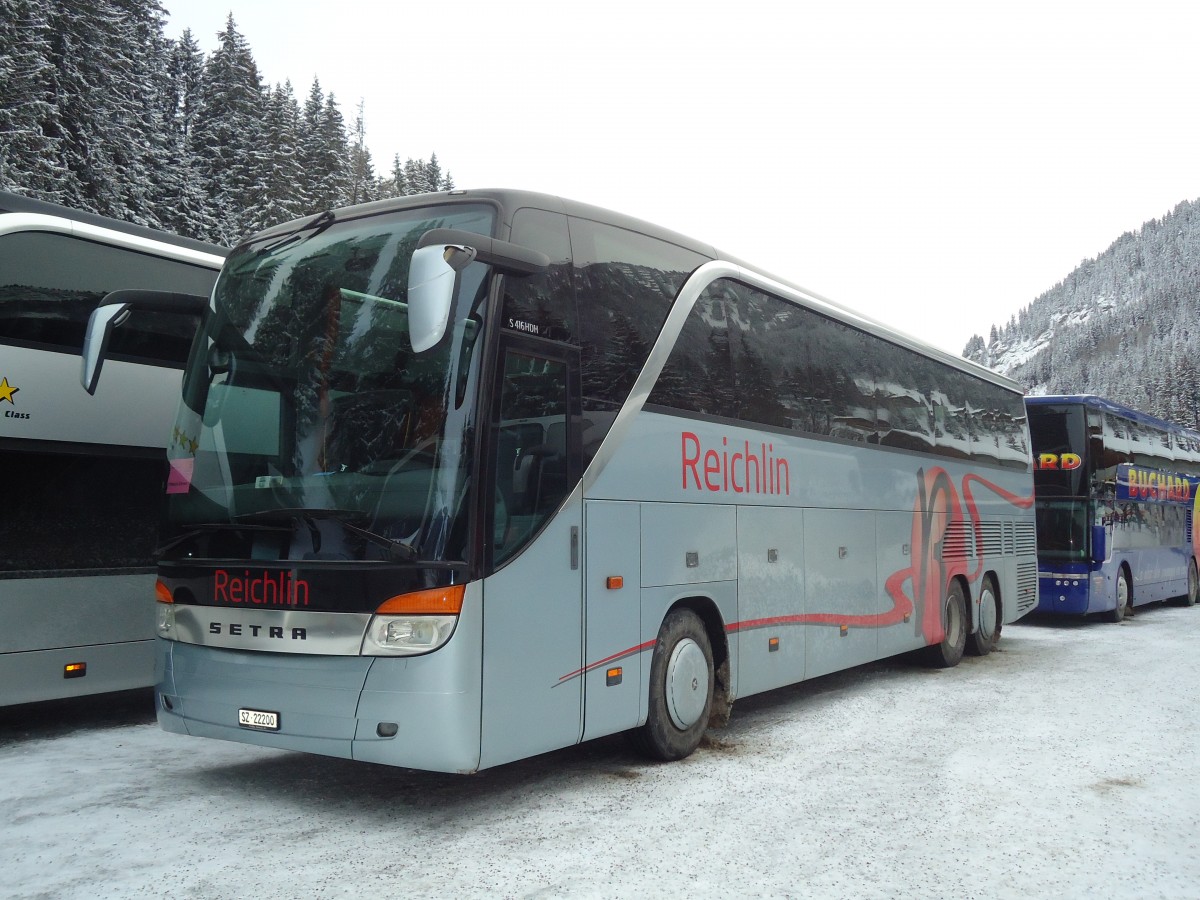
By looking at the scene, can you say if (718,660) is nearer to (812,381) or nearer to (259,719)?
(812,381)

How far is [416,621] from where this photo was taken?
5352mm

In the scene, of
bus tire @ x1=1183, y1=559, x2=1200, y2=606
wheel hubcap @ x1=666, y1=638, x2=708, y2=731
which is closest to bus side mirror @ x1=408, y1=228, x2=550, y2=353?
wheel hubcap @ x1=666, y1=638, x2=708, y2=731

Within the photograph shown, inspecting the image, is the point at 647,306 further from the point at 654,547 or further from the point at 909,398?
the point at 909,398

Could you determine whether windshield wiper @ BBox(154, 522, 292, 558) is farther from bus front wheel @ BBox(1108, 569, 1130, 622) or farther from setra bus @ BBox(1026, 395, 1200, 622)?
bus front wheel @ BBox(1108, 569, 1130, 622)

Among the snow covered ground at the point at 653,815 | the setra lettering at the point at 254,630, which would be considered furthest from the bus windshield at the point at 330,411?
the snow covered ground at the point at 653,815

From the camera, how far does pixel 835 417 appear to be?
980cm

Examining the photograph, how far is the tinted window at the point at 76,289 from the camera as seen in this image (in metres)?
7.84

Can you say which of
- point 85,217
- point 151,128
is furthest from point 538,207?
point 151,128

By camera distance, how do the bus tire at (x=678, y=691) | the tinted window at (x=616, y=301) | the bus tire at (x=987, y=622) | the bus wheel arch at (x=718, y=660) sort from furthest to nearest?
the bus tire at (x=987, y=622), the bus wheel arch at (x=718, y=660), the bus tire at (x=678, y=691), the tinted window at (x=616, y=301)

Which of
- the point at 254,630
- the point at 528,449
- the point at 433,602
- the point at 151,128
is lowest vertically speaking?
the point at 254,630

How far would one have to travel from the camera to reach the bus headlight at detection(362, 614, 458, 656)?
5328 mm

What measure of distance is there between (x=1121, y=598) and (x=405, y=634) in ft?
→ 54.3

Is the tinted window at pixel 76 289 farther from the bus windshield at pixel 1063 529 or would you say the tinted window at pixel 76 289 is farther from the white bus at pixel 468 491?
the bus windshield at pixel 1063 529

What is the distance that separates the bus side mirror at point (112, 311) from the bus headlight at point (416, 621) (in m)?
2.67
